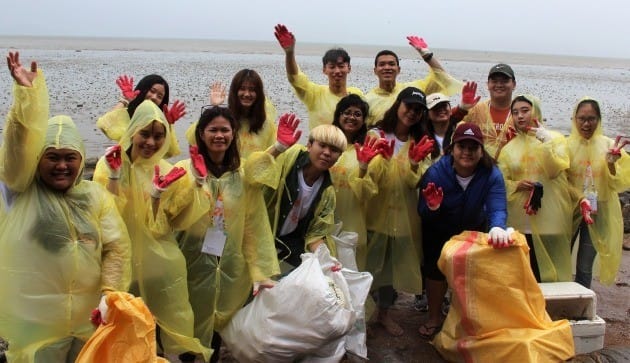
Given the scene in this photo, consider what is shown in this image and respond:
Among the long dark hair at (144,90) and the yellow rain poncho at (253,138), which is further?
the yellow rain poncho at (253,138)

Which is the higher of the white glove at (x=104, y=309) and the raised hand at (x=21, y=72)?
the raised hand at (x=21, y=72)

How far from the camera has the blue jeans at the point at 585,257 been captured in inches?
177

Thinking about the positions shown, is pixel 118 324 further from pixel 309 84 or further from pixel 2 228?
pixel 309 84

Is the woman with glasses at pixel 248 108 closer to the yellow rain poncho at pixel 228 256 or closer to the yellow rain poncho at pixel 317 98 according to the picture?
the yellow rain poncho at pixel 317 98

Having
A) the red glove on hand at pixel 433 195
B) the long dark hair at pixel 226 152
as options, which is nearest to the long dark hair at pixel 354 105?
the red glove on hand at pixel 433 195

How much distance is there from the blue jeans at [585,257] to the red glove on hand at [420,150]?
160cm

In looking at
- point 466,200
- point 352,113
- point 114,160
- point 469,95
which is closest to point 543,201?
point 466,200

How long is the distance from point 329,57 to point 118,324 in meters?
2.94

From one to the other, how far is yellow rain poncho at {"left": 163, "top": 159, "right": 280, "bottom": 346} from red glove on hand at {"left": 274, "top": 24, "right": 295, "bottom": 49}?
182 cm

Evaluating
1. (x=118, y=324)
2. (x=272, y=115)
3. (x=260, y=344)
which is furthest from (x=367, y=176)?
(x=118, y=324)

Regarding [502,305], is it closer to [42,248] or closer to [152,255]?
[152,255]

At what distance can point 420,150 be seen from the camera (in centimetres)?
376

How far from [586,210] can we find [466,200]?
3.55 ft

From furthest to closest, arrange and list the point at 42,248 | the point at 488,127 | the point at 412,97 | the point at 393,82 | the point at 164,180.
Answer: the point at 393,82
the point at 488,127
the point at 412,97
the point at 164,180
the point at 42,248
